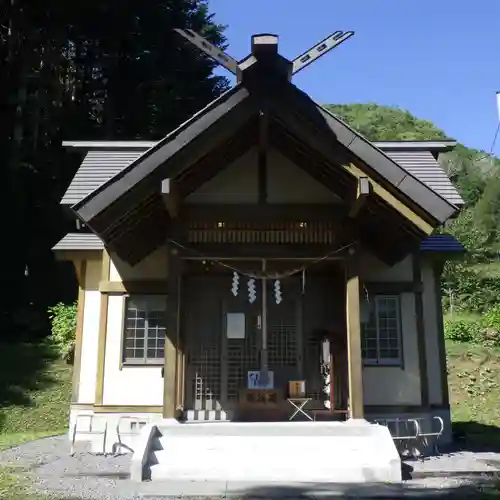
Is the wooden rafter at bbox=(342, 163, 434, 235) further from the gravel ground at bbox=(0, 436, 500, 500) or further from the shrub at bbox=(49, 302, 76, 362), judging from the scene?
the shrub at bbox=(49, 302, 76, 362)

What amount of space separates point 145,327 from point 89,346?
125cm

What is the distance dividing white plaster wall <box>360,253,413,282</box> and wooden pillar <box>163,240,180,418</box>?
350cm

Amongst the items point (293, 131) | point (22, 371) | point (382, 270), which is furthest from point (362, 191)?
point (22, 371)


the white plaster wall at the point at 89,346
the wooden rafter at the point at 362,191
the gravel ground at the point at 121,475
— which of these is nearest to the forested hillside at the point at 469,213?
the gravel ground at the point at 121,475

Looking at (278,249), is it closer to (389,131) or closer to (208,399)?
(208,399)

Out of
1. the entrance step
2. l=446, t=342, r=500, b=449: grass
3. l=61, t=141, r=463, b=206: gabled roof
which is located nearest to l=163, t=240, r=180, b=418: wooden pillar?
the entrance step

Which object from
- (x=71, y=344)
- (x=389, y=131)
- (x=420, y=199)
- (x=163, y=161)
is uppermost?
(x=389, y=131)

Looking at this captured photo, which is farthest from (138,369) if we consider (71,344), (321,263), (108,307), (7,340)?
(7,340)

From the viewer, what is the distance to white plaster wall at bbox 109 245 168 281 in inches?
389

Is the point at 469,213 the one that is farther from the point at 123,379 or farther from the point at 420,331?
the point at 123,379

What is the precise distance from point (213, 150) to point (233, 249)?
5.33ft

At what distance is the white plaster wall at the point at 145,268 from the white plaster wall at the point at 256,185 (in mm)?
1262

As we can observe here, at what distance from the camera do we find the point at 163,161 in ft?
25.5

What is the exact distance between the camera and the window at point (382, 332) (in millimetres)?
9781
